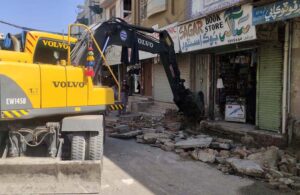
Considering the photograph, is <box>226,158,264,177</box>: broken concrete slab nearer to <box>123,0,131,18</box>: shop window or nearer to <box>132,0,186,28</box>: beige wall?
<box>132,0,186,28</box>: beige wall

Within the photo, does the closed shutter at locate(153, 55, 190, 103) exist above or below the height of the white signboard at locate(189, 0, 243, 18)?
below

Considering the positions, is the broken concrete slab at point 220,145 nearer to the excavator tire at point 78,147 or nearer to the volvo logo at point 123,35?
the volvo logo at point 123,35

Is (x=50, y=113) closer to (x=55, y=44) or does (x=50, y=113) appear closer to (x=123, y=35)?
(x=55, y=44)

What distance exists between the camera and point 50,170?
6.00 meters

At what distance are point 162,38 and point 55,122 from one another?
6.32 m

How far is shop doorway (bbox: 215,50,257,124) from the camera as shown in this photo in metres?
12.2

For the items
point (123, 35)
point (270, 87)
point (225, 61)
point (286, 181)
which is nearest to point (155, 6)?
point (225, 61)

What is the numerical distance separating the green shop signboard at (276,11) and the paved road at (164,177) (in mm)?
3864

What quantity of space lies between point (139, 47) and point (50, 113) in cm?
481

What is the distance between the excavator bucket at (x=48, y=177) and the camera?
589cm

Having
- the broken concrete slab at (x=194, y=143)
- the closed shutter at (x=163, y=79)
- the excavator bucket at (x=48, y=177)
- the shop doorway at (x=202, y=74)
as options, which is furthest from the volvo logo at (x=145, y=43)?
the excavator bucket at (x=48, y=177)

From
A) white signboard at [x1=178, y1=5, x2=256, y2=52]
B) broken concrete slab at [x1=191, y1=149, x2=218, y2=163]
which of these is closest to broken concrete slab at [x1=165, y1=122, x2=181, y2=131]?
white signboard at [x1=178, y1=5, x2=256, y2=52]

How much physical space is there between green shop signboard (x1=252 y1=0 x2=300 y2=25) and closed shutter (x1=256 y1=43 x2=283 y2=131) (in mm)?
1273

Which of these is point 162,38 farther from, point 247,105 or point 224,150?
point 224,150
